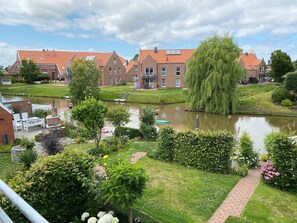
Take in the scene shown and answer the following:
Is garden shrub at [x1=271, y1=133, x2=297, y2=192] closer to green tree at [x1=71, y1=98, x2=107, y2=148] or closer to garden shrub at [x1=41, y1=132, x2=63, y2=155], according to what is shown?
green tree at [x1=71, y1=98, x2=107, y2=148]

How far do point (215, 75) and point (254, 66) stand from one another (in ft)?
118

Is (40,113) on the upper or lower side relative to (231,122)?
upper

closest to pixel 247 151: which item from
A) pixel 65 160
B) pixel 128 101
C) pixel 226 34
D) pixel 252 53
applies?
pixel 65 160

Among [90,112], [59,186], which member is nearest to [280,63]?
[90,112]

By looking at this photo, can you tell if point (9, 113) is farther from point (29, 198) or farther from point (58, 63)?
point (58, 63)

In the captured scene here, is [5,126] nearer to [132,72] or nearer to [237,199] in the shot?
[237,199]

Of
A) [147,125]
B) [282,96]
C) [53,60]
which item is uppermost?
[53,60]

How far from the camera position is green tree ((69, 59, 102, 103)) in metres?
38.6

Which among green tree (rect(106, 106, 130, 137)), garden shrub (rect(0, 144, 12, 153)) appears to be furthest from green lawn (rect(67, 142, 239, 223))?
garden shrub (rect(0, 144, 12, 153))

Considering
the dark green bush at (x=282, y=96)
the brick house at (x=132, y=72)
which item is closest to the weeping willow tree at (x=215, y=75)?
the dark green bush at (x=282, y=96)

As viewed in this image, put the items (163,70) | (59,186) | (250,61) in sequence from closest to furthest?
1. (59,186)
2. (163,70)
3. (250,61)

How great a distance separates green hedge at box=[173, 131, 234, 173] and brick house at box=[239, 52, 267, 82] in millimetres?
52718

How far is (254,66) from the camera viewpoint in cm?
6262

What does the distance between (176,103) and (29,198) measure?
37153mm
